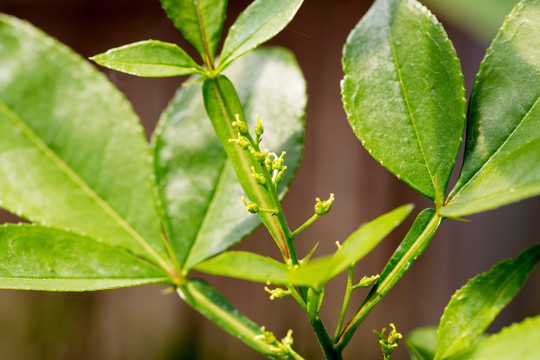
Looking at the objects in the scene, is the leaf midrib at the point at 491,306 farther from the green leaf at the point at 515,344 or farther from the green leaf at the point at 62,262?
the green leaf at the point at 62,262

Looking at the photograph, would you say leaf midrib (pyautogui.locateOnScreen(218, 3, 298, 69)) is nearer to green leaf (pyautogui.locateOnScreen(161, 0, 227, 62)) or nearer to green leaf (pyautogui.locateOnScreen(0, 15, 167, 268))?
green leaf (pyautogui.locateOnScreen(161, 0, 227, 62))

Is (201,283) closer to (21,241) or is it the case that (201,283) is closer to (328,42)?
(21,241)

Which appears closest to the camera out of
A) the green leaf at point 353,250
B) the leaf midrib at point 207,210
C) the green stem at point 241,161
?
the green leaf at point 353,250

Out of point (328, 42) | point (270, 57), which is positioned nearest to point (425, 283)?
point (328, 42)

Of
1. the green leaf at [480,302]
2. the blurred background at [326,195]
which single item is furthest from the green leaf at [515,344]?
the blurred background at [326,195]

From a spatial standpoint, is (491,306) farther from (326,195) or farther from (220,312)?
(326,195)
